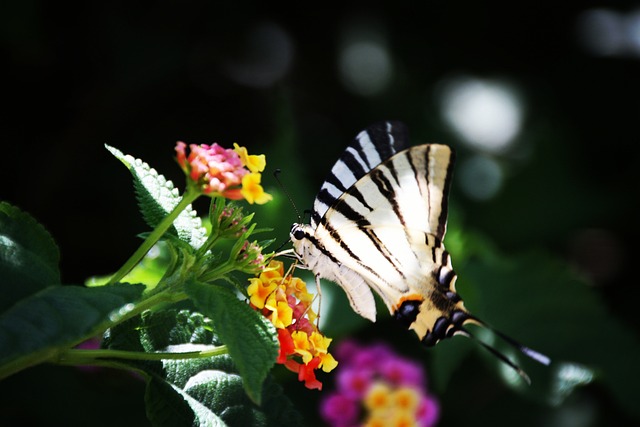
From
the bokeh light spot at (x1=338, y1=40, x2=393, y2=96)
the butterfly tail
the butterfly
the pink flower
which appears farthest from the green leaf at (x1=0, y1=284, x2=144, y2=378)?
the bokeh light spot at (x1=338, y1=40, x2=393, y2=96)

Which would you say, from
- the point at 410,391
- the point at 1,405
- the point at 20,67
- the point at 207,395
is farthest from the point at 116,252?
the point at 207,395

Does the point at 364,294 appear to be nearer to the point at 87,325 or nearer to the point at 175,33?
the point at 87,325

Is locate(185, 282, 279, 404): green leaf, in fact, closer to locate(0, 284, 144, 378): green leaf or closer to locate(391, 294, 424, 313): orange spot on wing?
locate(0, 284, 144, 378): green leaf

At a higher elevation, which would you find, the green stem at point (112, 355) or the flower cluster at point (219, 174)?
the flower cluster at point (219, 174)

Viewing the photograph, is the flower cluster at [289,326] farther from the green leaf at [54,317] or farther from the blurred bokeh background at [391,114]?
the blurred bokeh background at [391,114]

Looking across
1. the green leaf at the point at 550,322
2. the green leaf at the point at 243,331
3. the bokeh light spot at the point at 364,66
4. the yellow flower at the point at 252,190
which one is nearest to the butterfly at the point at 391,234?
the yellow flower at the point at 252,190
